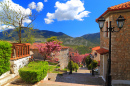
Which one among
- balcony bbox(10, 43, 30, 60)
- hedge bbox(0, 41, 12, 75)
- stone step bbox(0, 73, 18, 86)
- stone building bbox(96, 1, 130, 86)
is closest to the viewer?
stone step bbox(0, 73, 18, 86)

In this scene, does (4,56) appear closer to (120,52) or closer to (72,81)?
(72,81)

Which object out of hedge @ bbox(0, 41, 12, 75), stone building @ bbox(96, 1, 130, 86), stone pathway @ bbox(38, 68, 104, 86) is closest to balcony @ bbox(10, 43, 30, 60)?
hedge @ bbox(0, 41, 12, 75)

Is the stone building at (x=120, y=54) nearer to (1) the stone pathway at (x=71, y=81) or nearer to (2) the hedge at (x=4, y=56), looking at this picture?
(1) the stone pathway at (x=71, y=81)

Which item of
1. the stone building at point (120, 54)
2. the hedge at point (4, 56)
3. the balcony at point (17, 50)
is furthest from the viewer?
the balcony at point (17, 50)

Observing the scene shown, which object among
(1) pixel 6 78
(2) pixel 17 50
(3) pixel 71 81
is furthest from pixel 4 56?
(3) pixel 71 81

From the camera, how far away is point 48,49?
11.6m

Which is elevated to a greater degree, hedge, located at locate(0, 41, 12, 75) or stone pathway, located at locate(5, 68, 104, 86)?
hedge, located at locate(0, 41, 12, 75)

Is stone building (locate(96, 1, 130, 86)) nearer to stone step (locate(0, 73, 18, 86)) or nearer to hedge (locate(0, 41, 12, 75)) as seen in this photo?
stone step (locate(0, 73, 18, 86))

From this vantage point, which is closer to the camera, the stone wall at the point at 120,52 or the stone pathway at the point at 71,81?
the stone pathway at the point at 71,81

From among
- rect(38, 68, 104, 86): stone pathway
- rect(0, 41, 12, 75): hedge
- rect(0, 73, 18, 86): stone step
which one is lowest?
rect(38, 68, 104, 86): stone pathway

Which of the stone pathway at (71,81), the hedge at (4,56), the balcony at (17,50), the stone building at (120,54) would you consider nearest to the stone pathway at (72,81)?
the stone pathway at (71,81)

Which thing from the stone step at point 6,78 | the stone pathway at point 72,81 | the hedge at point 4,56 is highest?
the hedge at point 4,56

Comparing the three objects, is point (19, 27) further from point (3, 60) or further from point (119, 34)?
point (119, 34)

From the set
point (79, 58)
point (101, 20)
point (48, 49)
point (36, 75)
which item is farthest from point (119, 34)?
point (79, 58)
